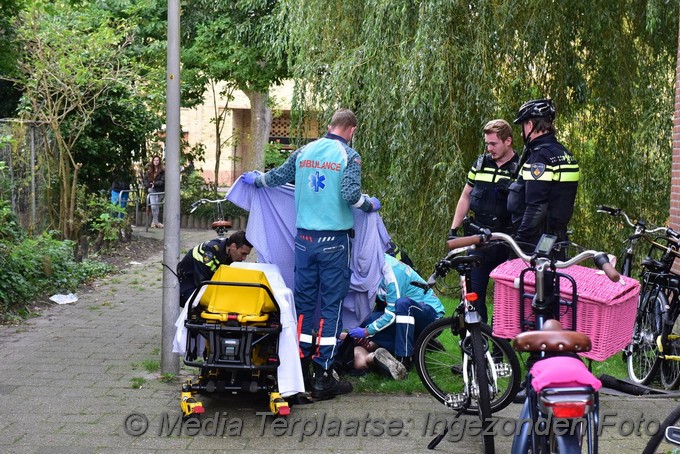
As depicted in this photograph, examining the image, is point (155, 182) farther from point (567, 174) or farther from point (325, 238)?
point (567, 174)

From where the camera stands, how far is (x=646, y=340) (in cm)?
741

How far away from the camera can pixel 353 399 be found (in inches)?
269

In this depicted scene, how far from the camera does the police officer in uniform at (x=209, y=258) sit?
7.25 meters

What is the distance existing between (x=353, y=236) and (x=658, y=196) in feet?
17.8

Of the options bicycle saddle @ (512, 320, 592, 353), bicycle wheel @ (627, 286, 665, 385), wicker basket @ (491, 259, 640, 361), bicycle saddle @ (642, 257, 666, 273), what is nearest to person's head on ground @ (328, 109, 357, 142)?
wicker basket @ (491, 259, 640, 361)

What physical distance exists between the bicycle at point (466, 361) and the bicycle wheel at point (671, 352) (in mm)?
1621

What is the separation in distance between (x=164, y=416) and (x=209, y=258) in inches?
54.8

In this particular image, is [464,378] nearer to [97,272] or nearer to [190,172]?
[97,272]

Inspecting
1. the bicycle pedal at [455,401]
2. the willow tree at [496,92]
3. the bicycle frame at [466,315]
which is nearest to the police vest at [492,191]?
the bicycle frame at [466,315]

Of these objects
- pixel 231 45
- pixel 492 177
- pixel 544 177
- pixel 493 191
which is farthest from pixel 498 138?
pixel 231 45

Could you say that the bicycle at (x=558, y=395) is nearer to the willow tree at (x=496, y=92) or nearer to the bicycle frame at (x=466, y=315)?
the bicycle frame at (x=466, y=315)

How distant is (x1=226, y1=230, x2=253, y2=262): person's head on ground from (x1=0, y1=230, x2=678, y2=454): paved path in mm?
1119

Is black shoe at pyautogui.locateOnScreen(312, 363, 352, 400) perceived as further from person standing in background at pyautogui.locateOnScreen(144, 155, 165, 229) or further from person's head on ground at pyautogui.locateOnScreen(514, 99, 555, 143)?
person standing in background at pyautogui.locateOnScreen(144, 155, 165, 229)

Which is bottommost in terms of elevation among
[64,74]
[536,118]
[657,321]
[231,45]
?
[657,321]
